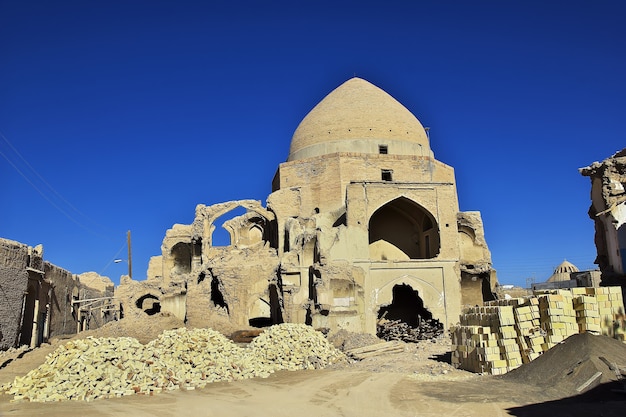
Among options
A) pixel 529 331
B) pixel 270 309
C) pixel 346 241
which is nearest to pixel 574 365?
pixel 529 331

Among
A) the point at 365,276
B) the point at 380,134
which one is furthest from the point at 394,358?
the point at 380,134

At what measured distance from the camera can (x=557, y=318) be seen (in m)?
11.8

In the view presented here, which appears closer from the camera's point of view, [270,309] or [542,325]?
[542,325]

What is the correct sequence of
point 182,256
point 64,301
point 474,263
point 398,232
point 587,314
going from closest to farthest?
point 587,314 < point 64,301 < point 474,263 < point 398,232 < point 182,256

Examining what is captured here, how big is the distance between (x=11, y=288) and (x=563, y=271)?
1604 inches

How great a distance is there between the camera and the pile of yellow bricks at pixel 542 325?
11.7 metres

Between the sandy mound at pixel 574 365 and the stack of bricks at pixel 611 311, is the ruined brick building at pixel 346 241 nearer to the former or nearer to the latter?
the stack of bricks at pixel 611 311

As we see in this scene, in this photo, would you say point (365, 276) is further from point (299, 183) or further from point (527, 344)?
point (527, 344)

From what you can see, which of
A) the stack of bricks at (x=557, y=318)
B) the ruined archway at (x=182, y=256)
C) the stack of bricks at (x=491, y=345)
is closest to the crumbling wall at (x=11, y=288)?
the stack of bricks at (x=491, y=345)

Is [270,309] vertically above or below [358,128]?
below

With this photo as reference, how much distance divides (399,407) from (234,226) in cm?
2090

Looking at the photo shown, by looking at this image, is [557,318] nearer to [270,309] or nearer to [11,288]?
[11,288]

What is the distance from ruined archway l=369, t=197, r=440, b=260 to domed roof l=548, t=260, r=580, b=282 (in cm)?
2358

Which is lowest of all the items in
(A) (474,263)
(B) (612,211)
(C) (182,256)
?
(A) (474,263)
